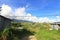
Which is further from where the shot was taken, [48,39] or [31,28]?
[31,28]

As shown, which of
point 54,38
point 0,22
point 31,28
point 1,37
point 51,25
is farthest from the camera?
point 51,25

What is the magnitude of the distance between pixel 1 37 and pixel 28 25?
14980 mm

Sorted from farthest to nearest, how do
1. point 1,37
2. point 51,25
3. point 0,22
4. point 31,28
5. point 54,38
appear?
point 51,25, point 31,28, point 0,22, point 54,38, point 1,37

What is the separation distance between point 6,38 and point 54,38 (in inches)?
214

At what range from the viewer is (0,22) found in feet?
60.1

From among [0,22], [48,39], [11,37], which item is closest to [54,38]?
[48,39]

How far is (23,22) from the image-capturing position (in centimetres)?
3147

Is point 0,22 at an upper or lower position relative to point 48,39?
upper

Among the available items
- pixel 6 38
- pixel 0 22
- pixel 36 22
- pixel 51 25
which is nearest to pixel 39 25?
pixel 36 22

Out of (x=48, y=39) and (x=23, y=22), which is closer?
(x=48, y=39)

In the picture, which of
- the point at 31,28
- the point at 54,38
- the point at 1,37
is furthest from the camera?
the point at 31,28

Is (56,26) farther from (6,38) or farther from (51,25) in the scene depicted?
(6,38)

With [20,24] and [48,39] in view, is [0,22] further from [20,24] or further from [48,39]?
[20,24]

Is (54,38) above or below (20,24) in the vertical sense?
below
